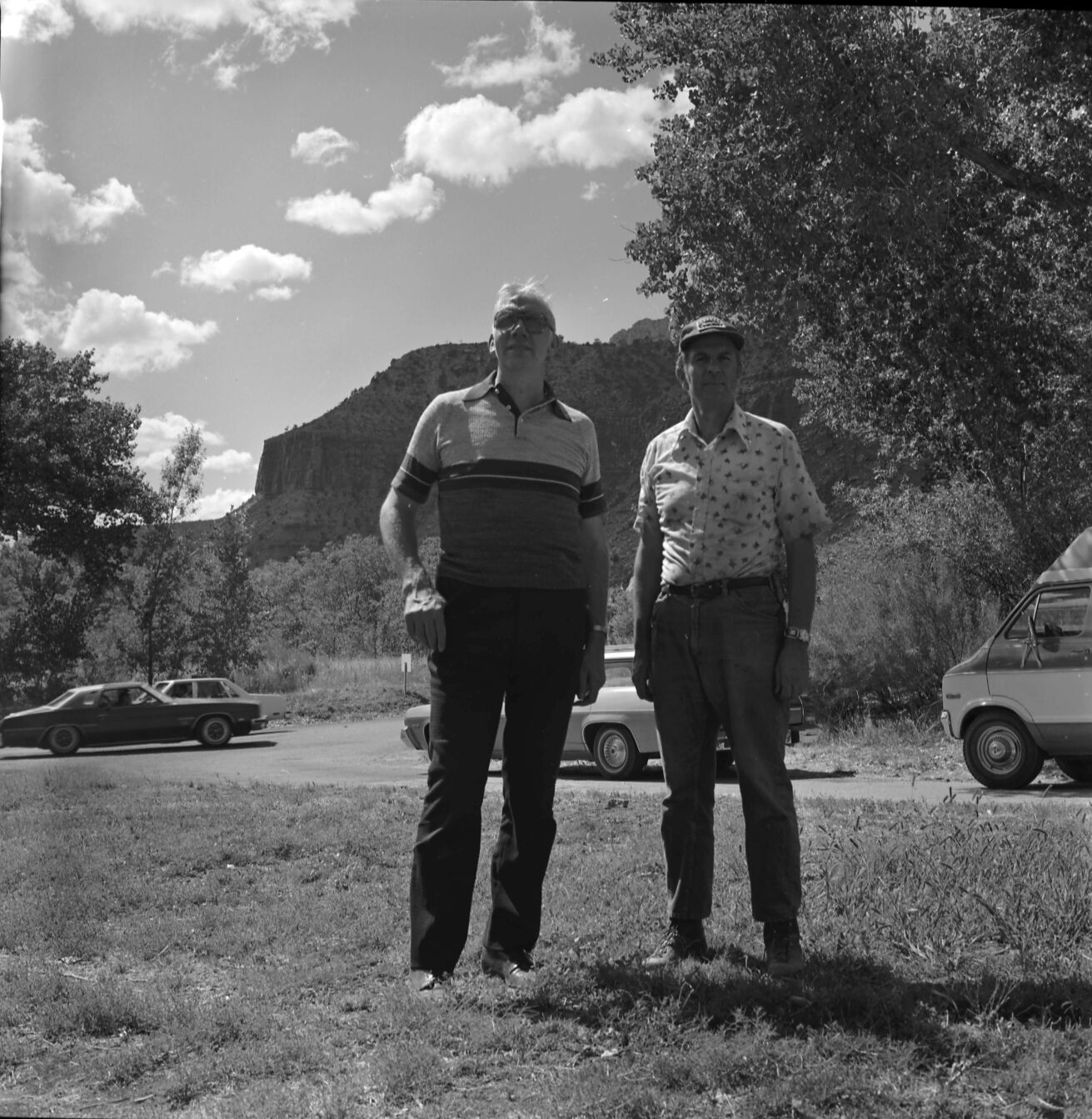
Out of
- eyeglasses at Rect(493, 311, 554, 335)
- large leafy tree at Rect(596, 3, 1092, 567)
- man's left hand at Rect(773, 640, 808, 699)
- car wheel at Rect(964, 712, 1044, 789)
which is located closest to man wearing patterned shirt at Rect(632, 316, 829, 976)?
man's left hand at Rect(773, 640, 808, 699)

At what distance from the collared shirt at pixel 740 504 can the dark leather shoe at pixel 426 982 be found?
1.56 metres

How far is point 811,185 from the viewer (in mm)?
13922

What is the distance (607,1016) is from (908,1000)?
0.90 metres

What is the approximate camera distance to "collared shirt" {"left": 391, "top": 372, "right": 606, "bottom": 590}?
4.09 m

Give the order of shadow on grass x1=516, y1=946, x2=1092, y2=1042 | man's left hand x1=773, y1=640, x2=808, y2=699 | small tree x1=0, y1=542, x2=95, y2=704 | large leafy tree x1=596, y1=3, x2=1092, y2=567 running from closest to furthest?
shadow on grass x1=516, y1=946, x2=1092, y2=1042, man's left hand x1=773, y1=640, x2=808, y2=699, small tree x1=0, y1=542, x2=95, y2=704, large leafy tree x1=596, y1=3, x2=1092, y2=567

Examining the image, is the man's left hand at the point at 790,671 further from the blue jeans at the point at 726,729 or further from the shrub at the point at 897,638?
the shrub at the point at 897,638

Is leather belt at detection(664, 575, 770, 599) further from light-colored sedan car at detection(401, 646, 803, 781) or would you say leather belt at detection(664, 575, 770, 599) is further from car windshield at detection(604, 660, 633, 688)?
car windshield at detection(604, 660, 633, 688)

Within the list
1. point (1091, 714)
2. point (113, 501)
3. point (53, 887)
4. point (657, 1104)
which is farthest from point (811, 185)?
point (657, 1104)

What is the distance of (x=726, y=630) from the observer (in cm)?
419

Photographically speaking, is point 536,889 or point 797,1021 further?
point 536,889

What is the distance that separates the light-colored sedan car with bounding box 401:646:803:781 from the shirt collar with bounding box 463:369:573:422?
30.1 feet

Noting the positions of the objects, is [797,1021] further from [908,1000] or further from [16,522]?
[16,522]

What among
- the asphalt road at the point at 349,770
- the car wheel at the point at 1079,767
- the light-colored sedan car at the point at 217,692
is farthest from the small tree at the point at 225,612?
the car wheel at the point at 1079,767

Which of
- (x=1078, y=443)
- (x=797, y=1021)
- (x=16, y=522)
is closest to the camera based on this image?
(x=797, y=1021)
